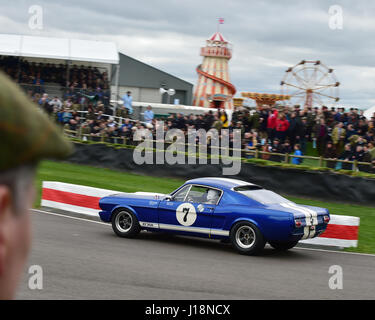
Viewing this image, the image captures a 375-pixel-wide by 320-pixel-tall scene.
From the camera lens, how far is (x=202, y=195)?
11602 millimetres

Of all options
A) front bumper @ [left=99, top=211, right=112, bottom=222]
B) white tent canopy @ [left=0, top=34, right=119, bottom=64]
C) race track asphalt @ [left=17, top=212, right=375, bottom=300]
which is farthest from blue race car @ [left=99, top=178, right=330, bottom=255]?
white tent canopy @ [left=0, top=34, right=119, bottom=64]

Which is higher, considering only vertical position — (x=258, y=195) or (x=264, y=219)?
(x=258, y=195)

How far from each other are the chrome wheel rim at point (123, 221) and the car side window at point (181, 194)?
1.12m

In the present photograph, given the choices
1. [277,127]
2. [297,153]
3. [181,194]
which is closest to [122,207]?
[181,194]

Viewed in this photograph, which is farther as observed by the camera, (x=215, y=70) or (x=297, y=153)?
(x=215, y=70)

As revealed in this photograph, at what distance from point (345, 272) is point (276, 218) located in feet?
4.73

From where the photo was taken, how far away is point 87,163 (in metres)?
23.0

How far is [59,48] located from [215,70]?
2689 centimetres

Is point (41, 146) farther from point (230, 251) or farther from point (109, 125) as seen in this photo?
point (109, 125)

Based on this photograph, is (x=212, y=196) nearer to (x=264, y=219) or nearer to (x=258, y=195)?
(x=258, y=195)

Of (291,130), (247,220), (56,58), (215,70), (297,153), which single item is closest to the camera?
(247,220)

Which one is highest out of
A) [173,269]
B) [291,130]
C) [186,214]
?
[291,130]

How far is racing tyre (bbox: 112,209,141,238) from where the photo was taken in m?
12.1
